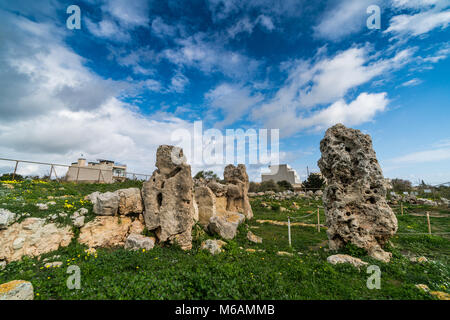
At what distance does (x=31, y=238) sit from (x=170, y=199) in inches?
200

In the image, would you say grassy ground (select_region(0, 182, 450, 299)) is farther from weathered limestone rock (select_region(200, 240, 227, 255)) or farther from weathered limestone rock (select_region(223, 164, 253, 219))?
weathered limestone rock (select_region(223, 164, 253, 219))

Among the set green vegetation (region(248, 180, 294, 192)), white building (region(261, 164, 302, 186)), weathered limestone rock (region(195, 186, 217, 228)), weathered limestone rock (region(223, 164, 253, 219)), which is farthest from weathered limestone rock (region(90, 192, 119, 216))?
white building (region(261, 164, 302, 186))

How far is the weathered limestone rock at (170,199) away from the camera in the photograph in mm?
9094

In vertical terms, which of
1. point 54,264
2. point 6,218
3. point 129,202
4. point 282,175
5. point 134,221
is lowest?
point 54,264

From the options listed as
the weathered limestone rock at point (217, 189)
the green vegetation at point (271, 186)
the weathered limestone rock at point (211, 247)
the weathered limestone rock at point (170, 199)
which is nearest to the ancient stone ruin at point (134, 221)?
the weathered limestone rock at point (170, 199)

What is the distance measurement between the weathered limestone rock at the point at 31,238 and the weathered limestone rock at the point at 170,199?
128 inches

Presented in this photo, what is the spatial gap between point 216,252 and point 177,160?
4.66 m

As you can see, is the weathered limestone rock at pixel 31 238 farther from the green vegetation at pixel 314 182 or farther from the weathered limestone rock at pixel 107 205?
the green vegetation at pixel 314 182

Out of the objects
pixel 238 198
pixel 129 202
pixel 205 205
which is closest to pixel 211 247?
pixel 129 202

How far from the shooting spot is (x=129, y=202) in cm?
978

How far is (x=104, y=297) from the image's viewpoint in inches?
177

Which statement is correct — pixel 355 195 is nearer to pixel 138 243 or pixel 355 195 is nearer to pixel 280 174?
pixel 138 243

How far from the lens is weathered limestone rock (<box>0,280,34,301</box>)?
4203mm
